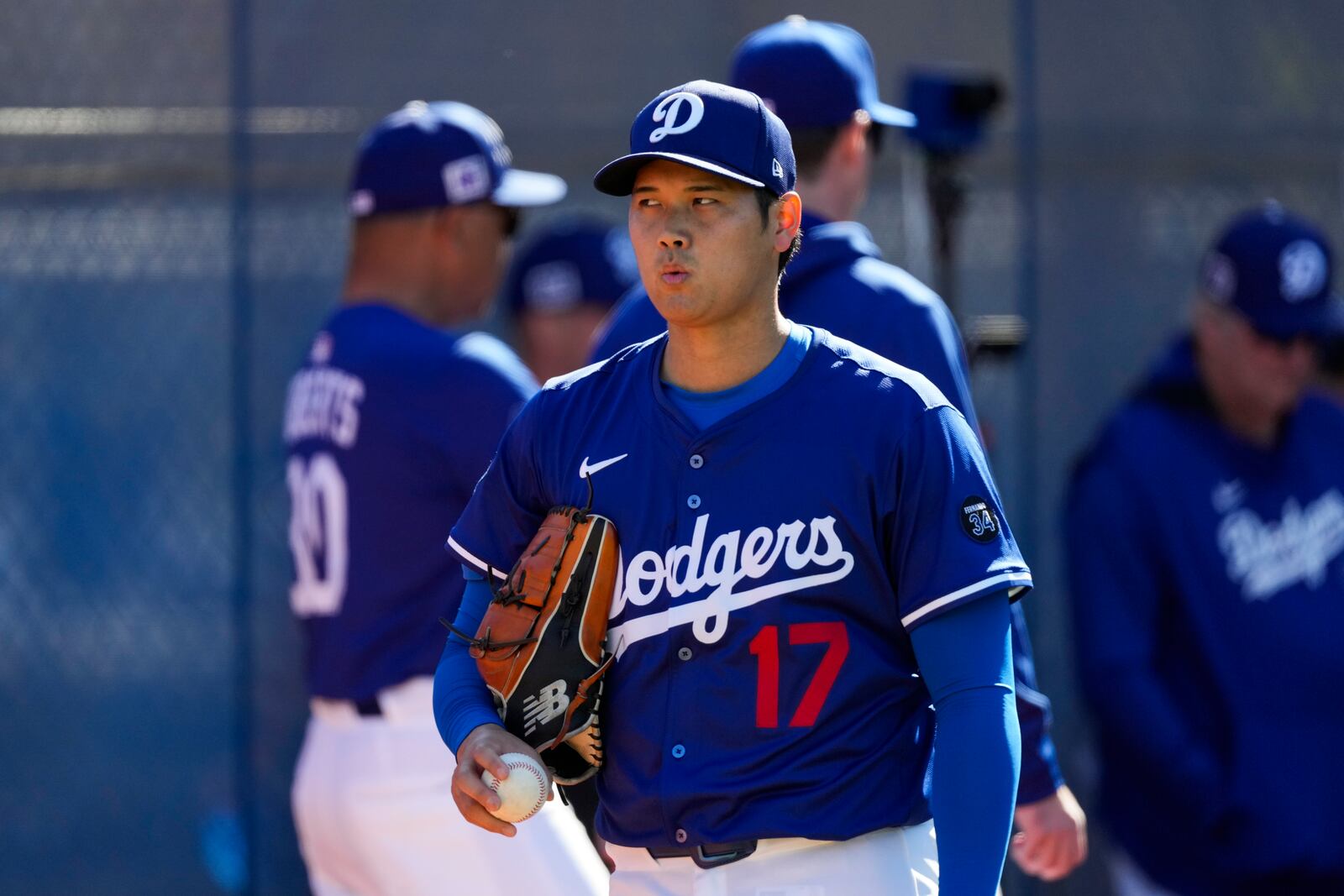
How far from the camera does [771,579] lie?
7.39 feet

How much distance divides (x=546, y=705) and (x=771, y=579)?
0.36 metres

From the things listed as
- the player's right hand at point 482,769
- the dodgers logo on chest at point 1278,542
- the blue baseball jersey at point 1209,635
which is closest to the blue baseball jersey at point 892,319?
the player's right hand at point 482,769

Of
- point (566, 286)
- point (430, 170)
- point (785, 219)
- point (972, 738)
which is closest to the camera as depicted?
point (972, 738)

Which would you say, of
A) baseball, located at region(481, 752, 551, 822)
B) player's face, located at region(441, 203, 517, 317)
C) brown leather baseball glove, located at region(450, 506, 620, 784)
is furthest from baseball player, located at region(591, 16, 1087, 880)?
baseball, located at region(481, 752, 551, 822)

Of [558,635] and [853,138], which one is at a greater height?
[853,138]

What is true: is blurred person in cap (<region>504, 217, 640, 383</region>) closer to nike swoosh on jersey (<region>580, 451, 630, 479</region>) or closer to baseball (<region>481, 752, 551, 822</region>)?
nike swoosh on jersey (<region>580, 451, 630, 479</region>)

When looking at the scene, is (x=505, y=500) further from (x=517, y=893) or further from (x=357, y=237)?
(x=357, y=237)

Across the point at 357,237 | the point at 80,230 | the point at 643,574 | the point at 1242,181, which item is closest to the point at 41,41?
the point at 80,230

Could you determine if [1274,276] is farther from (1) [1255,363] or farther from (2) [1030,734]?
(2) [1030,734]

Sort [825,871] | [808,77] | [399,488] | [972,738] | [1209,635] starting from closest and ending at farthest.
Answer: [972,738] → [825,871] → [808,77] → [399,488] → [1209,635]

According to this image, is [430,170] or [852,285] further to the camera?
[430,170]

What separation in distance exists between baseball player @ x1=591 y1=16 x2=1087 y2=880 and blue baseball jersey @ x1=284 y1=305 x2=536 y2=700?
12.8 inches

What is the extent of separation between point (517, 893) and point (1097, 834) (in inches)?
111

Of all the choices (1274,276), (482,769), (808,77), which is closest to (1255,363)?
(1274,276)
